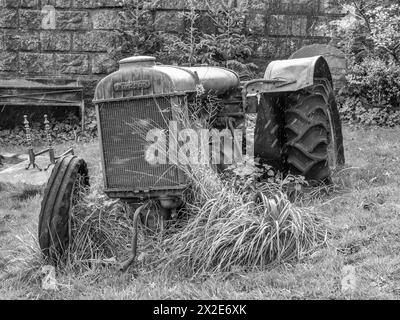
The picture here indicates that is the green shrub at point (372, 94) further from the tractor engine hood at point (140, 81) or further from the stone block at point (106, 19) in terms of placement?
the tractor engine hood at point (140, 81)

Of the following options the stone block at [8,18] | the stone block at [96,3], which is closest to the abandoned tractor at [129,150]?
the stone block at [96,3]

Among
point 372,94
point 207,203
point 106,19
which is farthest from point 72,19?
point 207,203

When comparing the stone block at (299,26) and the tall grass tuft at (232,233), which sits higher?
the stone block at (299,26)

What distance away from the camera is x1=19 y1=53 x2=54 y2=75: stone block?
10523 millimetres

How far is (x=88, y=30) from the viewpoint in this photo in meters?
10.5

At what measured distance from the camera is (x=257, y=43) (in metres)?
10.5

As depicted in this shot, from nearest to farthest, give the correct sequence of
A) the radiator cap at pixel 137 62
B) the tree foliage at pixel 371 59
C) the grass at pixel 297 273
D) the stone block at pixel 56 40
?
1. the grass at pixel 297 273
2. the radiator cap at pixel 137 62
3. the tree foliage at pixel 371 59
4. the stone block at pixel 56 40

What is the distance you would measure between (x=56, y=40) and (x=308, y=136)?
6343mm

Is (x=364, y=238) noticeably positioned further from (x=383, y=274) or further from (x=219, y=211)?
(x=219, y=211)

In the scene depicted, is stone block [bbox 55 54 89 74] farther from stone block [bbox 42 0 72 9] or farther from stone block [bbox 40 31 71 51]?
stone block [bbox 42 0 72 9]

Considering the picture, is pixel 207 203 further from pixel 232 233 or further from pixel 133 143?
pixel 133 143

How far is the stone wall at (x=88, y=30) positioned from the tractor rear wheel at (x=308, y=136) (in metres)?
4.99

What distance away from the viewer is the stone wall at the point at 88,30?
10367mm

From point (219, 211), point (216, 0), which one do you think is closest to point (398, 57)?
point (216, 0)
